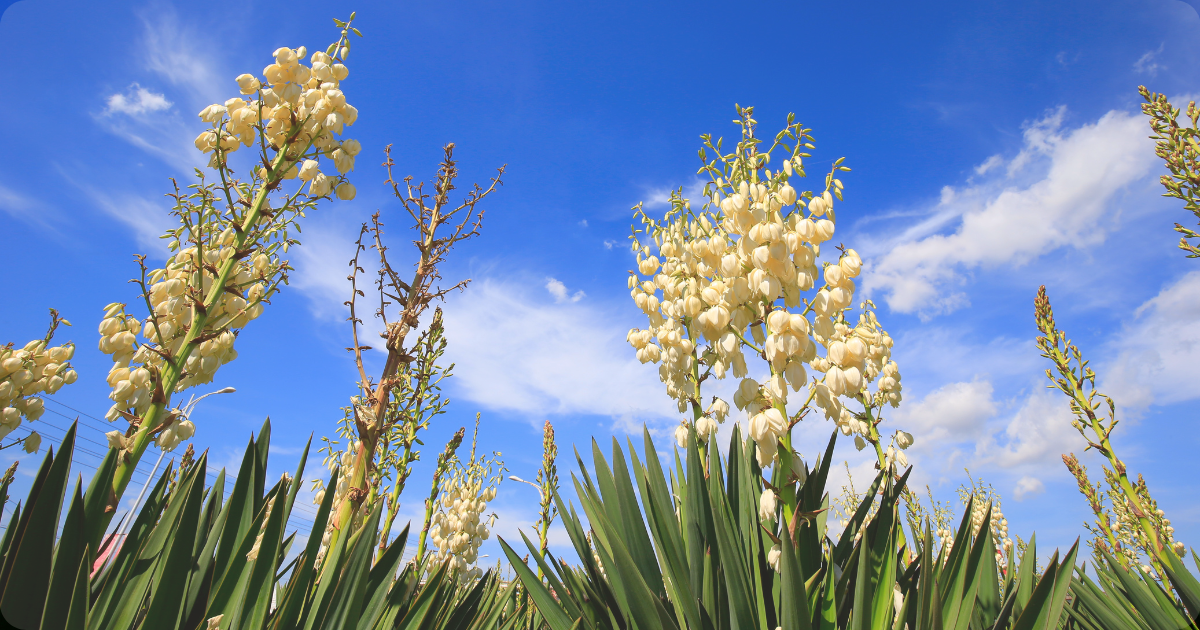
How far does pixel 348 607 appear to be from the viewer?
4.98 ft

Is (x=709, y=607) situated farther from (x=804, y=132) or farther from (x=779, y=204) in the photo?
(x=804, y=132)

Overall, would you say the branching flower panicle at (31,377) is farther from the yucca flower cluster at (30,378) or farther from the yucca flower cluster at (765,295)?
the yucca flower cluster at (765,295)

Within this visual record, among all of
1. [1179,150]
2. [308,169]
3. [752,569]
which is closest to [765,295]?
[752,569]

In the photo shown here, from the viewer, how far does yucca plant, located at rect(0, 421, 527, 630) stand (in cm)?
108

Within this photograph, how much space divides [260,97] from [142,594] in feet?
5.50

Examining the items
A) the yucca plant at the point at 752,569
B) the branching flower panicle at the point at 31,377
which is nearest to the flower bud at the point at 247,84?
the branching flower panicle at the point at 31,377

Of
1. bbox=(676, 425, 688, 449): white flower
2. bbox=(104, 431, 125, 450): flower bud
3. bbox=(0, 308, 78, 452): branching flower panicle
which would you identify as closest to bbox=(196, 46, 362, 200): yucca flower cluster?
bbox=(104, 431, 125, 450): flower bud

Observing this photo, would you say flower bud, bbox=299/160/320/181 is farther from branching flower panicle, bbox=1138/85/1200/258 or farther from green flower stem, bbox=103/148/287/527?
branching flower panicle, bbox=1138/85/1200/258

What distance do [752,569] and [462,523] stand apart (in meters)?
4.34

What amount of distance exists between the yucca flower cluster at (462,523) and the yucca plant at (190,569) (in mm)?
3657

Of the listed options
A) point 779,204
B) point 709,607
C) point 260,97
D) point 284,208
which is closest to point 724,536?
point 709,607

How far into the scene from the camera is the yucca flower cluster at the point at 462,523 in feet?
17.6

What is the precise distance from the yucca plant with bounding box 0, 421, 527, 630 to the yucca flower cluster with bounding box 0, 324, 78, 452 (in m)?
1.27

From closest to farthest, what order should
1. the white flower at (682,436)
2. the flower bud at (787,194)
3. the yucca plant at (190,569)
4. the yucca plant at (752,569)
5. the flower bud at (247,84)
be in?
the yucca plant at (190,569) → the yucca plant at (752,569) → the flower bud at (787,194) → the flower bud at (247,84) → the white flower at (682,436)
